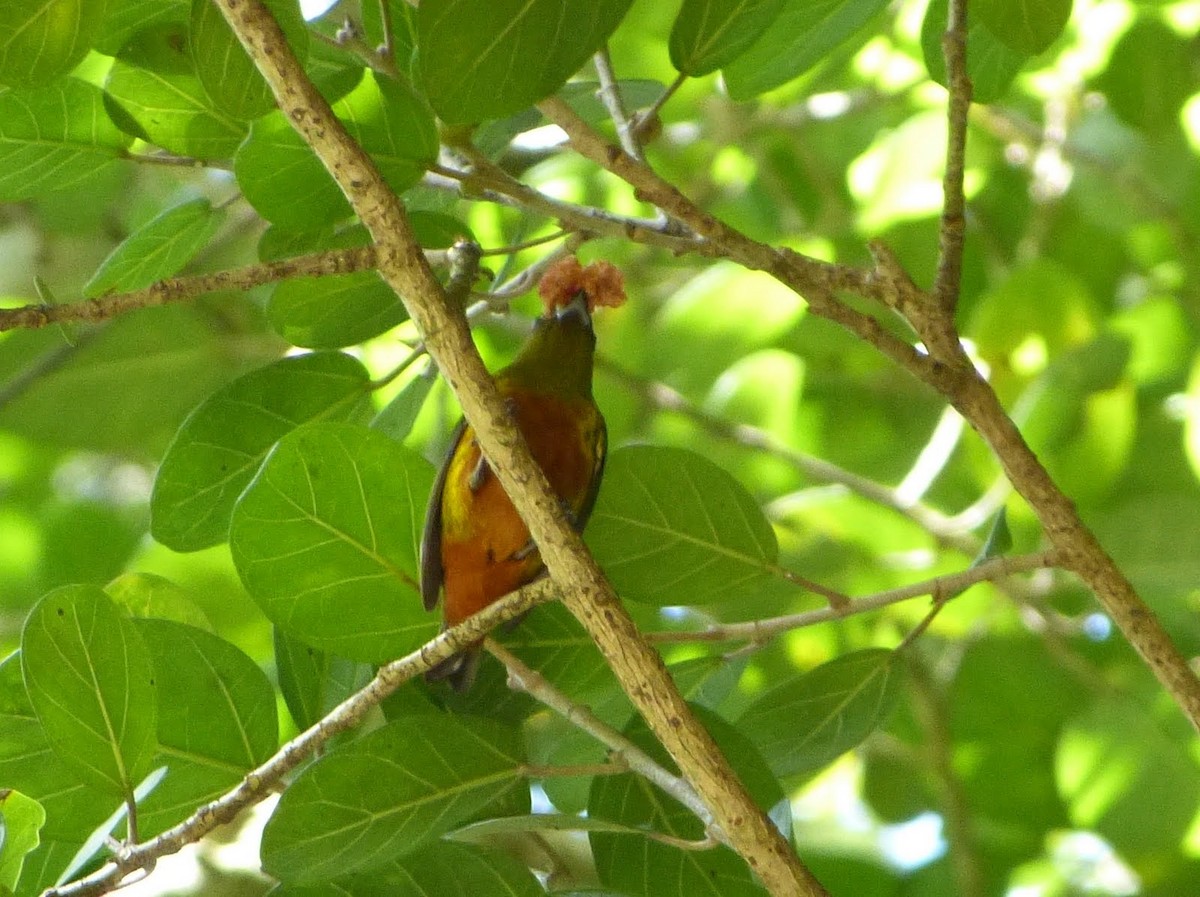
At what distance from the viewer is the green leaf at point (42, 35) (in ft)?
4.69

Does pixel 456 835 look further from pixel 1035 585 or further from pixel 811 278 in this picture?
pixel 1035 585

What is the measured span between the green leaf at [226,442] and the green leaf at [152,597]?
10 centimetres

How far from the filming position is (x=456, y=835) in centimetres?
159

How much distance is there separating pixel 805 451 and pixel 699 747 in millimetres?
2638

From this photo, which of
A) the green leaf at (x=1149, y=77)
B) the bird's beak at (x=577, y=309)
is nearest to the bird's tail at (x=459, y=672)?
the bird's beak at (x=577, y=309)

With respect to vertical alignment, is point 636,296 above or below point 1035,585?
above

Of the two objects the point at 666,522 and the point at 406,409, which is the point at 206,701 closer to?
the point at 406,409

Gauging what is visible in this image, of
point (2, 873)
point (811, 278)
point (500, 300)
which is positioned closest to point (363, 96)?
point (500, 300)

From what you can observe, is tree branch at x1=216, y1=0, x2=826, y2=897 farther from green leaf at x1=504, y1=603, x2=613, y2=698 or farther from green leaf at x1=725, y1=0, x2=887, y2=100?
green leaf at x1=725, y1=0, x2=887, y2=100

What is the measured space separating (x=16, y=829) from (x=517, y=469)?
0.73m

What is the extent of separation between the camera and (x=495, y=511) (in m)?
2.11

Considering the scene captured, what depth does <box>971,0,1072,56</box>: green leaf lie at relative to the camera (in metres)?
1.60

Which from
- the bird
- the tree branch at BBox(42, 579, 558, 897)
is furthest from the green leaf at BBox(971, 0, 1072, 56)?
the tree branch at BBox(42, 579, 558, 897)

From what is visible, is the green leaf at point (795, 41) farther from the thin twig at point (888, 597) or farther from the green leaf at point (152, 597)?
the green leaf at point (152, 597)
